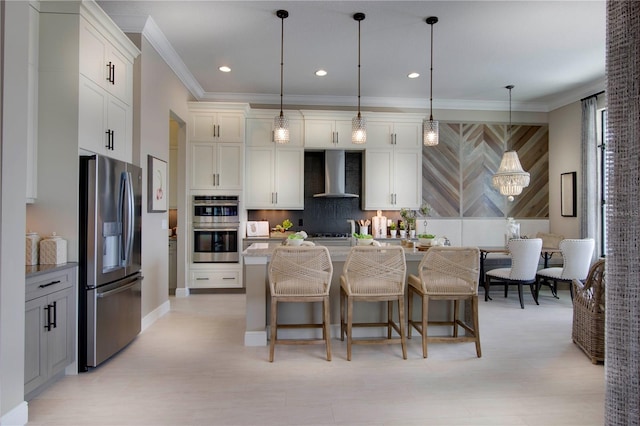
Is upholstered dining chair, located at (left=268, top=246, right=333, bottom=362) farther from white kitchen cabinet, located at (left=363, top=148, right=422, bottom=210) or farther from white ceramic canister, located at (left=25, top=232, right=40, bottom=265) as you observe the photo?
white kitchen cabinet, located at (left=363, top=148, right=422, bottom=210)

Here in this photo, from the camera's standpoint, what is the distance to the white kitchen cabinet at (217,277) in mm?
5715

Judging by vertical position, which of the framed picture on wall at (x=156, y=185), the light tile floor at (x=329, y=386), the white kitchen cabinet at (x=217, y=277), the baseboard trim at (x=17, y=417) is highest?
the framed picture on wall at (x=156, y=185)

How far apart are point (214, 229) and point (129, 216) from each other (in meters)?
2.36

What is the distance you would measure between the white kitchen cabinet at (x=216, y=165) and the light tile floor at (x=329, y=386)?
2.55 meters

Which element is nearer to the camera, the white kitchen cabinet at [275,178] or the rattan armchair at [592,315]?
the rattan armchair at [592,315]

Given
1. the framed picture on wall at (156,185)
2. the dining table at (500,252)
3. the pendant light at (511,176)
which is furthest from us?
the pendant light at (511,176)

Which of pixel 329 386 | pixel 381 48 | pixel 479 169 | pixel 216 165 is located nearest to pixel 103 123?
pixel 216 165

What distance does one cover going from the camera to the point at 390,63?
196 inches

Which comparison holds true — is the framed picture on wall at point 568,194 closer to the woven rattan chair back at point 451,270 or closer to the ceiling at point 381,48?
the ceiling at point 381,48

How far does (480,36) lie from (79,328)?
4919mm

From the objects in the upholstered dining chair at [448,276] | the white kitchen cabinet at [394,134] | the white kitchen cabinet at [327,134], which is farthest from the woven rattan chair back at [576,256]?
the white kitchen cabinet at [327,134]

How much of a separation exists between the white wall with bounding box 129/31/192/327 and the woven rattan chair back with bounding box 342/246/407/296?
2356 millimetres

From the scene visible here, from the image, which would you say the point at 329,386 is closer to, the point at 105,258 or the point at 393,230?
the point at 105,258

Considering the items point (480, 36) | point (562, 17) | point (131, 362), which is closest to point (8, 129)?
point (131, 362)
